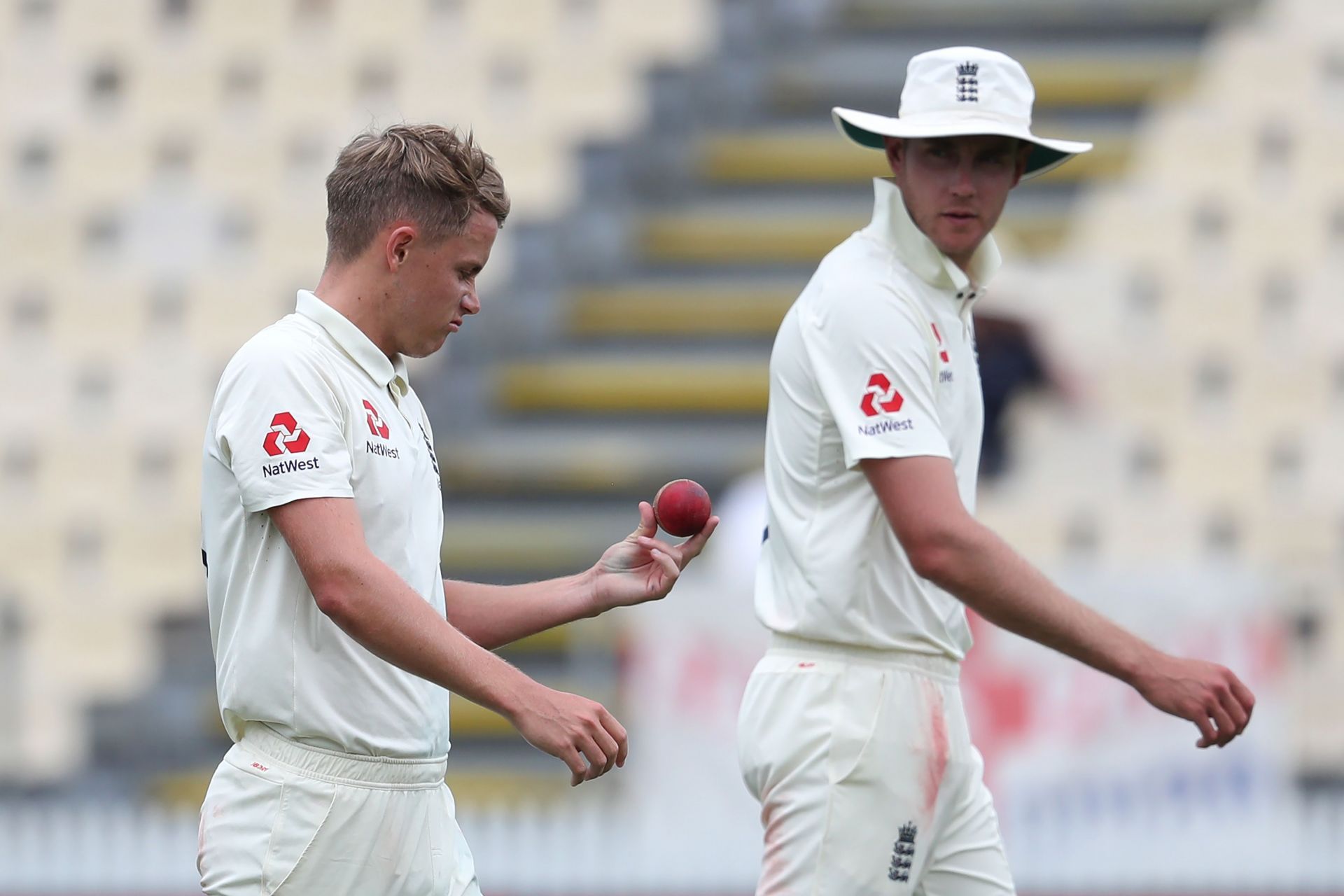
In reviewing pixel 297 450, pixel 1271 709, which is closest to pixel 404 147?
pixel 297 450

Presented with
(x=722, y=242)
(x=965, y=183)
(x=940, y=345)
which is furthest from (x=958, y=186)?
(x=722, y=242)

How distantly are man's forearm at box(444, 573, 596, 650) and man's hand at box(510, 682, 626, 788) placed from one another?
0.55m

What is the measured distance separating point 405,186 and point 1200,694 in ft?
4.55

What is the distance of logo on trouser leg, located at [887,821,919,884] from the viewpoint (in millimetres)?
3186

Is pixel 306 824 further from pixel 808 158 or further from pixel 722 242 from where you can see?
pixel 808 158

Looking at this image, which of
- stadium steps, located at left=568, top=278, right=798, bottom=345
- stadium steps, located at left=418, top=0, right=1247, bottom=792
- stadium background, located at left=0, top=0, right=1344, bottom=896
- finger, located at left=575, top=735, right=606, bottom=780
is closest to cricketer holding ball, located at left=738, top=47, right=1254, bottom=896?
finger, located at left=575, top=735, right=606, bottom=780

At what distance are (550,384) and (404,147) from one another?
914 cm

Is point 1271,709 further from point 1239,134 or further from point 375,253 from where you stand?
point 375,253

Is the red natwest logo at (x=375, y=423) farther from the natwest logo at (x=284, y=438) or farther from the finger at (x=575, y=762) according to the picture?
the finger at (x=575, y=762)

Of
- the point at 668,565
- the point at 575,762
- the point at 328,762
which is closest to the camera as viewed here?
the point at 575,762

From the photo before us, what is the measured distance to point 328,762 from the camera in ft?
8.98

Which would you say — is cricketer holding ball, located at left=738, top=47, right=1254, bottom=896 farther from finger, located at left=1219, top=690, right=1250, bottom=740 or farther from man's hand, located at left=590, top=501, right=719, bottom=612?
man's hand, located at left=590, top=501, right=719, bottom=612

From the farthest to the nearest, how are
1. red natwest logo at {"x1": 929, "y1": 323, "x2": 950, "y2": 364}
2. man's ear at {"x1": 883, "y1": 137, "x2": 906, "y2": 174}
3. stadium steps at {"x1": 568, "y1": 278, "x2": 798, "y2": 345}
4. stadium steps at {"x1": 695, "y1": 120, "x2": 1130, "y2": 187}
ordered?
stadium steps at {"x1": 695, "y1": 120, "x2": 1130, "y2": 187} → stadium steps at {"x1": 568, "y1": 278, "x2": 798, "y2": 345} → man's ear at {"x1": 883, "y1": 137, "x2": 906, "y2": 174} → red natwest logo at {"x1": 929, "y1": 323, "x2": 950, "y2": 364}

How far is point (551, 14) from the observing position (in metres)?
13.4
